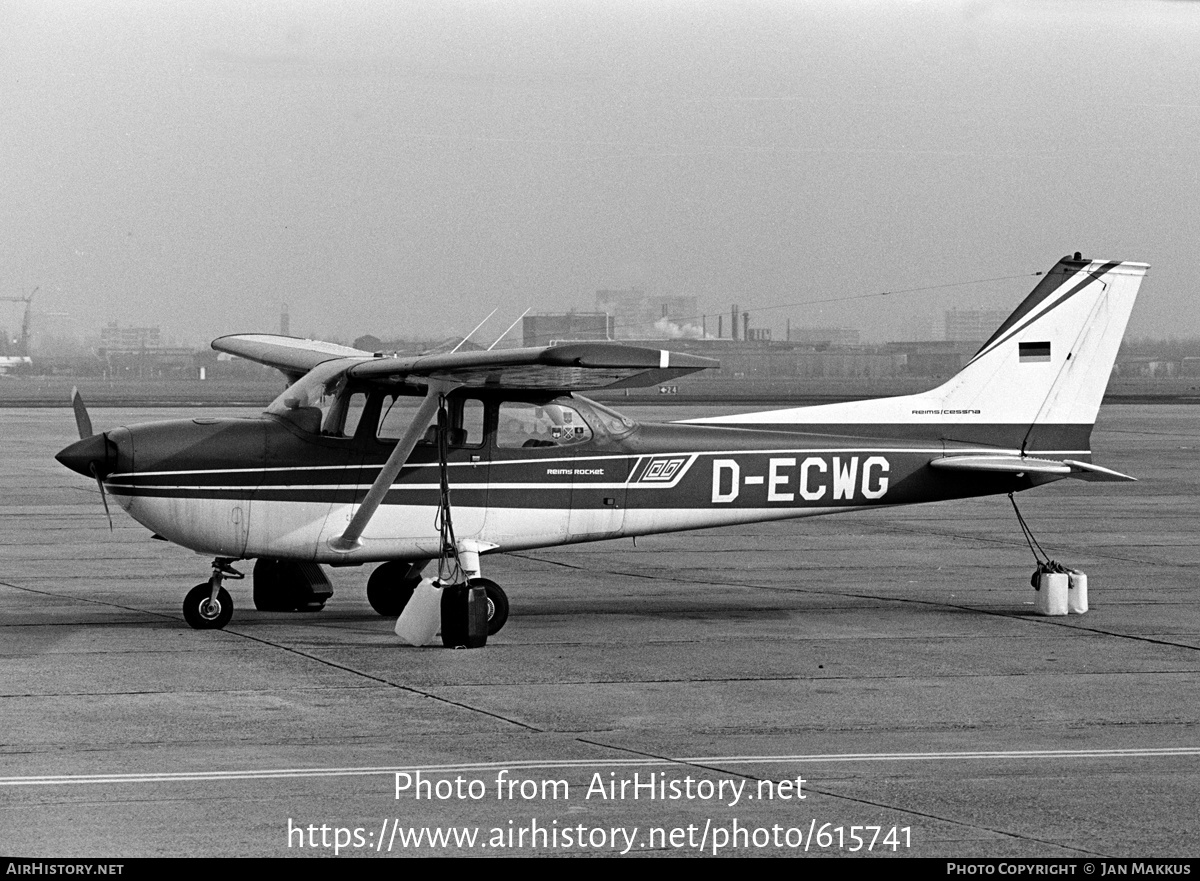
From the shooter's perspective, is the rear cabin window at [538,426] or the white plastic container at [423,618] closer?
the white plastic container at [423,618]

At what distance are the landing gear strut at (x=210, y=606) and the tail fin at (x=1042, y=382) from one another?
4.64m

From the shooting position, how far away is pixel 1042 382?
48.6ft

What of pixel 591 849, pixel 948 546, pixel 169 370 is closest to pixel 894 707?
pixel 591 849

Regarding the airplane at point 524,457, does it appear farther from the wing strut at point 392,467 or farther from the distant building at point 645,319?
the distant building at point 645,319

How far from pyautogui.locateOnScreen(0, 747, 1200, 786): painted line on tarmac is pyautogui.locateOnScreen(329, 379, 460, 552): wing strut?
485 centimetres

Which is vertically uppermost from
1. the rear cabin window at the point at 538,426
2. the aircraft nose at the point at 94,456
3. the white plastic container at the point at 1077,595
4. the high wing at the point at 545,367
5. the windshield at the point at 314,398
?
the high wing at the point at 545,367

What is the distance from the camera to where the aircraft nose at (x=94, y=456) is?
41.1 feet

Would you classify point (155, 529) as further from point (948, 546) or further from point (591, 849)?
point (948, 546)

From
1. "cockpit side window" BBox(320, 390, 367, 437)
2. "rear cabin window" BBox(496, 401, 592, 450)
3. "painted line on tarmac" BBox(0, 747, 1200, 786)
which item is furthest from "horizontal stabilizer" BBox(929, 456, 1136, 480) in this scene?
"painted line on tarmac" BBox(0, 747, 1200, 786)

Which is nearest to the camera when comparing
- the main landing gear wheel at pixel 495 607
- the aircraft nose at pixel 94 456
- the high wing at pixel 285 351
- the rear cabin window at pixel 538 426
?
the aircraft nose at pixel 94 456

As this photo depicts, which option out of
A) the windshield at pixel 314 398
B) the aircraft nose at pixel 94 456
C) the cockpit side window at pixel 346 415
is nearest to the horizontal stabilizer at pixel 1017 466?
the cockpit side window at pixel 346 415

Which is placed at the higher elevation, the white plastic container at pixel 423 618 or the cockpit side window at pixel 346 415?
the cockpit side window at pixel 346 415

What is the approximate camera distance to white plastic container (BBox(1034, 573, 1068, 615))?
45.7 ft

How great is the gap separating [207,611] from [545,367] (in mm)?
3317
